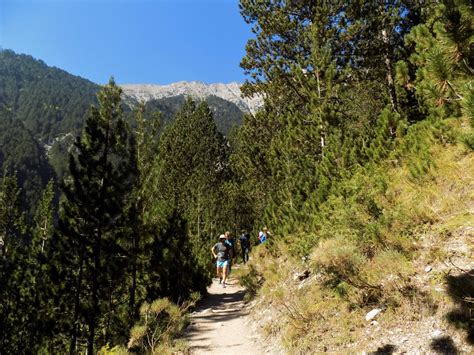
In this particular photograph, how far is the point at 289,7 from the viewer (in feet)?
49.2

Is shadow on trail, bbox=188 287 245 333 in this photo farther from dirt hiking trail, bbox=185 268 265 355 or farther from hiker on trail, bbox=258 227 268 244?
hiker on trail, bbox=258 227 268 244

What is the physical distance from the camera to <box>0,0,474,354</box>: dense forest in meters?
5.76

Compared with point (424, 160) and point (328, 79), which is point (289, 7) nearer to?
point (328, 79)

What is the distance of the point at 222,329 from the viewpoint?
8.00 metres

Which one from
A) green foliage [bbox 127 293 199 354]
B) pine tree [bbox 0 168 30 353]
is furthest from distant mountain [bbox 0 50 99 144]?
green foliage [bbox 127 293 199 354]

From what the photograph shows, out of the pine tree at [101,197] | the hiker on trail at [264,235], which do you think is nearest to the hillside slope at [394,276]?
the hiker on trail at [264,235]

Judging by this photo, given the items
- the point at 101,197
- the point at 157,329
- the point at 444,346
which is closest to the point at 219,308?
the point at 157,329

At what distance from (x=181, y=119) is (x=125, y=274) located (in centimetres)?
2889

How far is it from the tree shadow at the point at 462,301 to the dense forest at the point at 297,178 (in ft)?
2.17

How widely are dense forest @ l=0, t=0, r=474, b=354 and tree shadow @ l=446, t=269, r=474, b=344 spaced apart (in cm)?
66

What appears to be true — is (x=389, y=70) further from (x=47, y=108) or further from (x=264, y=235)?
(x=47, y=108)

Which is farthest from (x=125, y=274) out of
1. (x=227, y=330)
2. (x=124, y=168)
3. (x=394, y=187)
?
(x=394, y=187)

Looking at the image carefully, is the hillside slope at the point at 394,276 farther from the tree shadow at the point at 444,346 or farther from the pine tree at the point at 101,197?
the pine tree at the point at 101,197

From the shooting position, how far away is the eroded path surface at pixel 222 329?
6582mm
